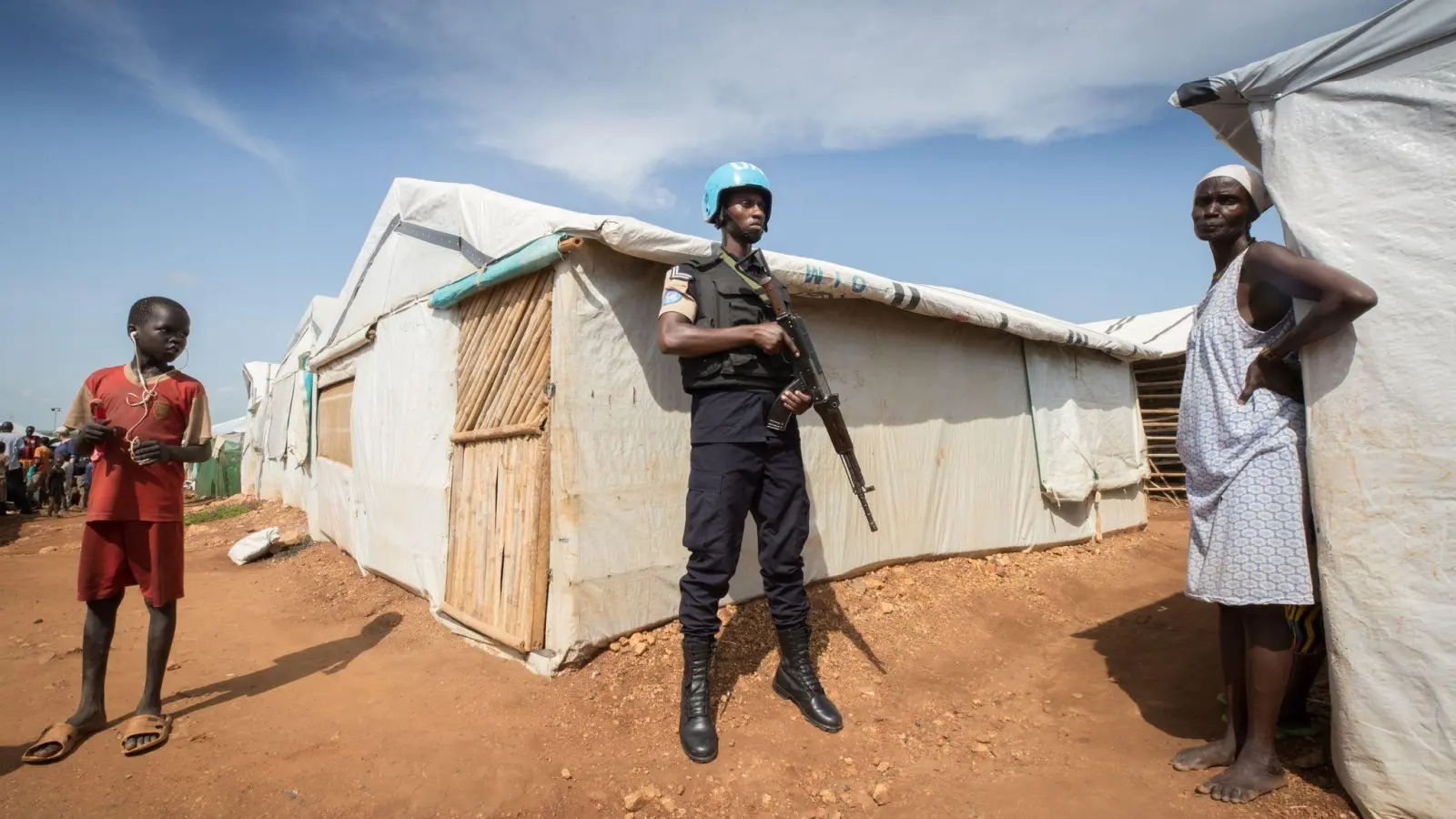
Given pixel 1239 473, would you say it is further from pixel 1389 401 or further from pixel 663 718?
pixel 663 718

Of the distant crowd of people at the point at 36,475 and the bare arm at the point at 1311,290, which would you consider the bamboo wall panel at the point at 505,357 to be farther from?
the distant crowd of people at the point at 36,475

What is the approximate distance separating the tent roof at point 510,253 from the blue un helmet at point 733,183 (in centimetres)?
28

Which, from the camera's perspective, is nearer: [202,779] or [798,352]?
[202,779]

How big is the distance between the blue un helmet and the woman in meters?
1.48

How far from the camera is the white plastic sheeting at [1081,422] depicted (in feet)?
19.0

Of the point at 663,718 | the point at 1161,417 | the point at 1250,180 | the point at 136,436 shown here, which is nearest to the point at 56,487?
the point at 136,436

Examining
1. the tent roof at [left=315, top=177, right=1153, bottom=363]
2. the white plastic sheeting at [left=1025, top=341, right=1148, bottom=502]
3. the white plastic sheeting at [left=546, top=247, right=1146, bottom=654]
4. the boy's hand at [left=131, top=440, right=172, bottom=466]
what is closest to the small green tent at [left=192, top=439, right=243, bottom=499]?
the tent roof at [left=315, top=177, right=1153, bottom=363]

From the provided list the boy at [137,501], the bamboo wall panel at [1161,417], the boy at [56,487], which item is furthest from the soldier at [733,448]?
the boy at [56,487]

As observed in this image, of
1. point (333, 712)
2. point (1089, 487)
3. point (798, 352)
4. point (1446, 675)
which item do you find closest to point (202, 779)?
point (333, 712)

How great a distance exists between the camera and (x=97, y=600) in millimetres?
2627

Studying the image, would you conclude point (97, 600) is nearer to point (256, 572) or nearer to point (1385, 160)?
point (256, 572)

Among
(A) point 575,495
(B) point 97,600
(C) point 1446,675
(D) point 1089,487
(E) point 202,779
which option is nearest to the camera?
(C) point 1446,675

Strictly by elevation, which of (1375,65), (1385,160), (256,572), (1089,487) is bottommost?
(256,572)

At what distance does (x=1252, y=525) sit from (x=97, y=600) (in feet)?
13.0
